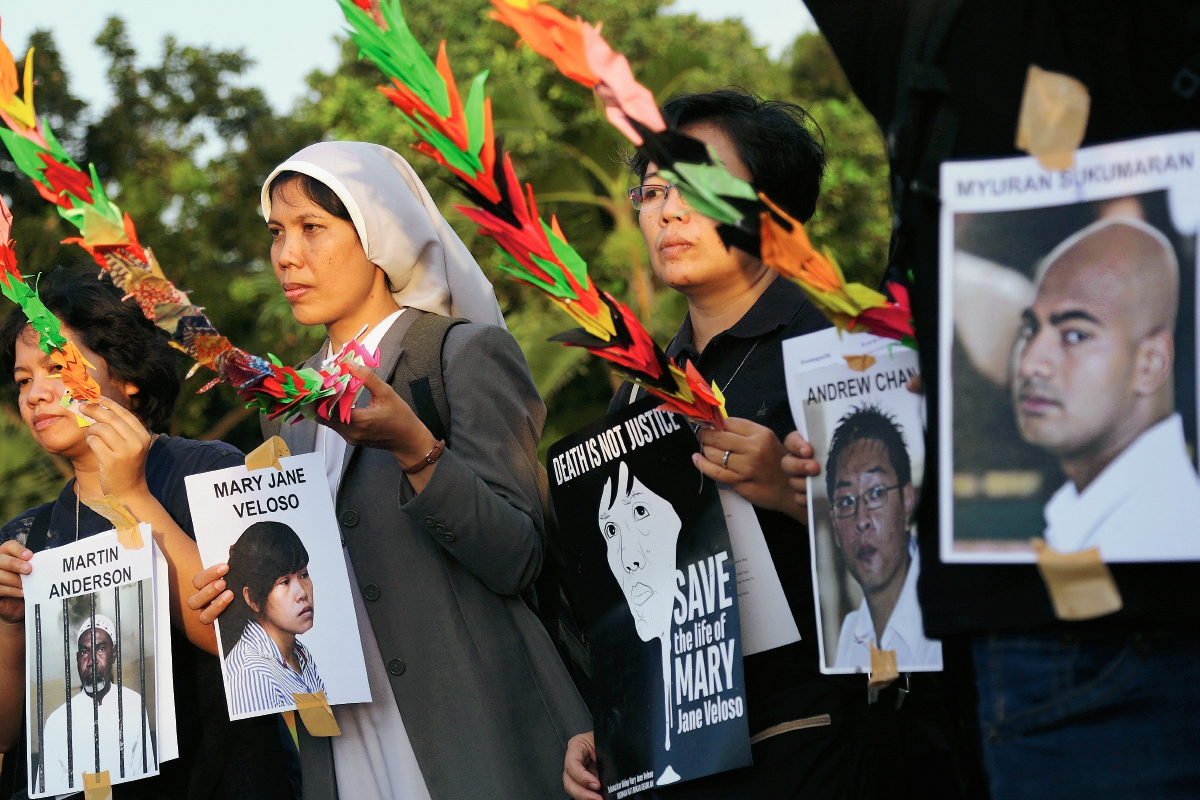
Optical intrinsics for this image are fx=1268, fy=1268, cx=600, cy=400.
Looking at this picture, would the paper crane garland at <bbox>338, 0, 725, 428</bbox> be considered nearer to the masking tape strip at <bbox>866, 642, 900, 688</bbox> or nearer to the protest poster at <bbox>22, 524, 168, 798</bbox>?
the masking tape strip at <bbox>866, 642, 900, 688</bbox>

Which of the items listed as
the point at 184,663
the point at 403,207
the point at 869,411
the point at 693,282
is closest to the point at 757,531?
the point at 869,411

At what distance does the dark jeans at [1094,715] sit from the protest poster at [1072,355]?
0.40ft

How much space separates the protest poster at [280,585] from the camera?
8.16 ft

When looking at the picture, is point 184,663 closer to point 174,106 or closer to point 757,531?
point 757,531

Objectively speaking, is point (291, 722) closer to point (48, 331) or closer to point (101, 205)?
point (48, 331)

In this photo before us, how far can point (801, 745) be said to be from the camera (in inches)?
83.7

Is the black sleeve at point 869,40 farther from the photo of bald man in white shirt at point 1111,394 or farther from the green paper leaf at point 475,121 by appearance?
the green paper leaf at point 475,121

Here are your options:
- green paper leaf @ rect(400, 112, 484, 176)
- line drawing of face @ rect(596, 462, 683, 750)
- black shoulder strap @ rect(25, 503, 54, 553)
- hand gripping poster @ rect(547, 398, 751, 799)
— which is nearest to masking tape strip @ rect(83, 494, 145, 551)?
black shoulder strap @ rect(25, 503, 54, 553)

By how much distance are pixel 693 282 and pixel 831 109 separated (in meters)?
13.9

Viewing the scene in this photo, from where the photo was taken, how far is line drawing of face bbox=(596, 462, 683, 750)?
219 centimetres

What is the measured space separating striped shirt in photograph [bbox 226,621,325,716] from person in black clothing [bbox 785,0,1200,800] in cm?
133

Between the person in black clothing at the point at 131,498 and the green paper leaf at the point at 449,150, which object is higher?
the green paper leaf at the point at 449,150

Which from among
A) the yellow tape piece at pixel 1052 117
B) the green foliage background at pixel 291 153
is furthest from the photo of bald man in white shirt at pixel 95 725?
the green foliage background at pixel 291 153

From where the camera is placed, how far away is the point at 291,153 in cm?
1500
